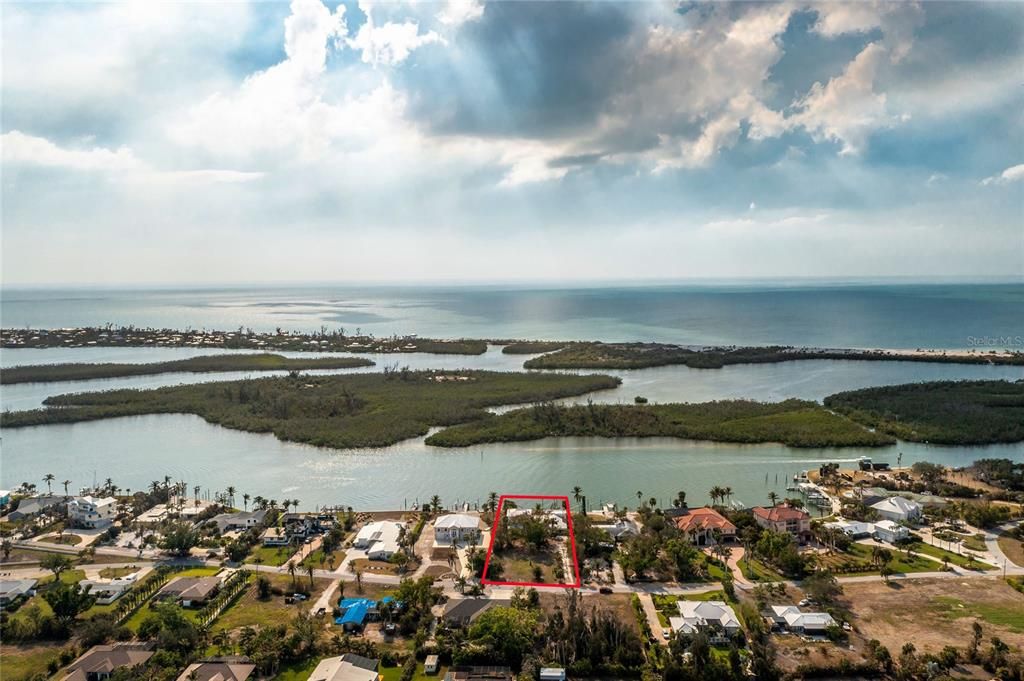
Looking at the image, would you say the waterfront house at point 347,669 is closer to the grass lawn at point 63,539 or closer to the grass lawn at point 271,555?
the grass lawn at point 271,555

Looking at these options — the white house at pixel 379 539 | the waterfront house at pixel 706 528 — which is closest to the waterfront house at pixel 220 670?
the white house at pixel 379 539

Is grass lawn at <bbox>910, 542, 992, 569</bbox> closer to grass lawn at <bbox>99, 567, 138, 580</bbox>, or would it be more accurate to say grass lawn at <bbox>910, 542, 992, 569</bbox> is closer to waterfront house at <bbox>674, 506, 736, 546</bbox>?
waterfront house at <bbox>674, 506, 736, 546</bbox>

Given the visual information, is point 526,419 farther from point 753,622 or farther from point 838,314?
point 838,314

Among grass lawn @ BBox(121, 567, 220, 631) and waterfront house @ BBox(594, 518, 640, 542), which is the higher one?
waterfront house @ BBox(594, 518, 640, 542)

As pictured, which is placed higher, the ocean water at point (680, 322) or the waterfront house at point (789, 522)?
the ocean water at point (680, 322)

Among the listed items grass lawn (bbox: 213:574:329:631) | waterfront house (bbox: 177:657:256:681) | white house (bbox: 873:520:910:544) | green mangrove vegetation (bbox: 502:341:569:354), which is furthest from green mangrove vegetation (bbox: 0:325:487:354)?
waterfront house (bbox: 177:657:256:681)

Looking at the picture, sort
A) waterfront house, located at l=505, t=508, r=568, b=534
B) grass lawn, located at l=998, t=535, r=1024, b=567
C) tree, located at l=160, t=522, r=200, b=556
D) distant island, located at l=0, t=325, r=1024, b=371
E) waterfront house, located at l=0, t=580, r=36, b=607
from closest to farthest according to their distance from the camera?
waterfront house, located at l=0, t=580, r=36, b=607 → grass lawn, located at l=998, t=535, r=1024, b=567 → tree, located at l=160, t=522, r=200, b=556 → waterfront house, located at l=505, t=508, r=568, b=534 → distant island, located at l=0, t=325, r=1024, b=371
